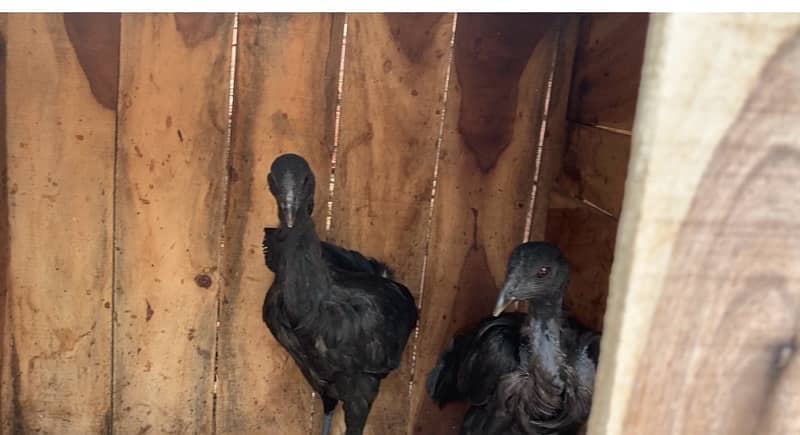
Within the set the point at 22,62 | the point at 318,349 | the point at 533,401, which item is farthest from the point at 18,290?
the point at 533,401

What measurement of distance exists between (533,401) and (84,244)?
1.01 m

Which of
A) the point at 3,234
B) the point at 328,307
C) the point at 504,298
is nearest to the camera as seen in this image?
the point at 504,298

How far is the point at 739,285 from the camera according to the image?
51cm

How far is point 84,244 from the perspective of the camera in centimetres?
151

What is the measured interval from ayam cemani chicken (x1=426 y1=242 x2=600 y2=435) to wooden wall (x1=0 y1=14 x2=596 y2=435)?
0.60 feet

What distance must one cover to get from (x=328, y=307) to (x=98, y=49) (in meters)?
0.72

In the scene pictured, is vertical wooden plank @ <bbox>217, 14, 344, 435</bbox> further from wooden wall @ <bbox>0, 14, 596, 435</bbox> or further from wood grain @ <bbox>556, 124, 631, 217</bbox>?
wood grain @ <bbox>556, 124, 631, 217</bbox>

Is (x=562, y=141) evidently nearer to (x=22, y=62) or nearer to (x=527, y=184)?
(x=527, y=184)

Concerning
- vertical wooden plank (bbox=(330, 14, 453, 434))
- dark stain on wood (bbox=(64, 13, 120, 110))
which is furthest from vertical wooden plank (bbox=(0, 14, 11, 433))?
vertical wooden plank (bbox=(330, 14, 453, 434))

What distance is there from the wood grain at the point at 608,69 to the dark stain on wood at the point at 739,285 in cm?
76

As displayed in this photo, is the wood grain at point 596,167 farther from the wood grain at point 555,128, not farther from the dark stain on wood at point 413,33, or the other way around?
the dark stain on wood at point 413,33

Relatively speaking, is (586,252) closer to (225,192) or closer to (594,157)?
(594,157)

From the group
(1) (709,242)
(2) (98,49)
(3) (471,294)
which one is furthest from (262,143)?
(1) (709,242)

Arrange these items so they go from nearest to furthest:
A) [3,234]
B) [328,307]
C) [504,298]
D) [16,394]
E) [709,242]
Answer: [709,242] → [504,298] → [328,307] → [3,234] → [16,394]
